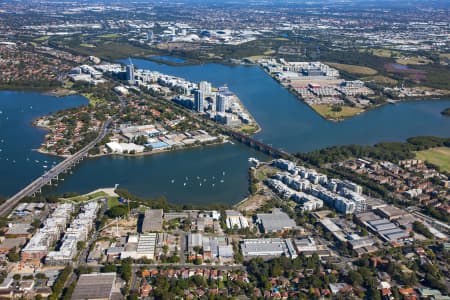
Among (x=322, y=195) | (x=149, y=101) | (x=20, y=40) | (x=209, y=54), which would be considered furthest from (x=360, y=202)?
(x=20, y=40)

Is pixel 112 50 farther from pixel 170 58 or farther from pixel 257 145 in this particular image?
pixel 257 145

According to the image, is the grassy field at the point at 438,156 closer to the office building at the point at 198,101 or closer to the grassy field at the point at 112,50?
the office building at the point at 198,101

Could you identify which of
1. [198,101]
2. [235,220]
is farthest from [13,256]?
[198,101]

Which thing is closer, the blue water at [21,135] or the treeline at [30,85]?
the blue water at [21,135]

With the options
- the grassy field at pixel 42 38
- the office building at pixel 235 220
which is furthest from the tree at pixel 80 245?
the grassy field at pixel 42 38

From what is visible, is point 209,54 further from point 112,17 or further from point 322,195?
point 112,17

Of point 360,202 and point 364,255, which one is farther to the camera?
point 360,202
